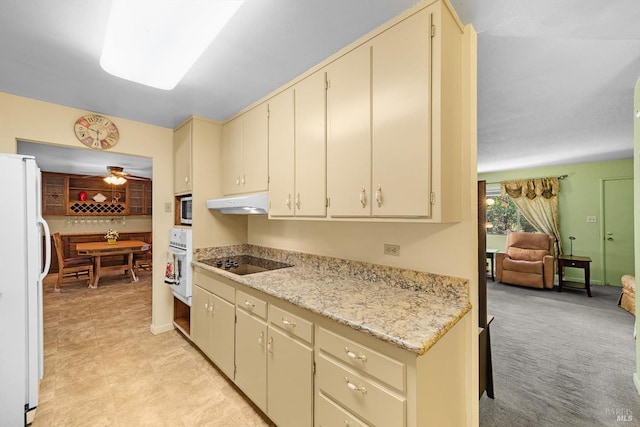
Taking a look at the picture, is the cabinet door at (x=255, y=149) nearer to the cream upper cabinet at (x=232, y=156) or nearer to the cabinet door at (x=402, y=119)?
the cream upper cabinet at (x=232, y=156)

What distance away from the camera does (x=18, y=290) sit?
1623 mm

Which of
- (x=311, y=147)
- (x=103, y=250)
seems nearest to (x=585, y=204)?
(x=311, y=147)

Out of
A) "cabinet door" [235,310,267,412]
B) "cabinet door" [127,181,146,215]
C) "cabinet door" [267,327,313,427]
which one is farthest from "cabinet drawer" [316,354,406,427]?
"cabinet door" [127,181,146,215]

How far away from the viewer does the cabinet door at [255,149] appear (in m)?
2.26

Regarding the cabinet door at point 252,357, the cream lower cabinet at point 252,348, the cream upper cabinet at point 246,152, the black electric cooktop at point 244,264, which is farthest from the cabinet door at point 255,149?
the cabinet door at point 252,357

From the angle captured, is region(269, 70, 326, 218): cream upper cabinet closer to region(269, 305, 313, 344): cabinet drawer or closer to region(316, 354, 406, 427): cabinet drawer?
region(269, 305, 313, 344): cabinet drawer

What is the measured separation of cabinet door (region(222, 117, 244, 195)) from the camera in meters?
2.61

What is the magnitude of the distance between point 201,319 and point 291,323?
1436 mm

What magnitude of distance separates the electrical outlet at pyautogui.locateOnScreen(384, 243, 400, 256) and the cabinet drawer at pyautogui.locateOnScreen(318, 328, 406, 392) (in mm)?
738

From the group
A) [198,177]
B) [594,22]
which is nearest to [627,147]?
[594,22]

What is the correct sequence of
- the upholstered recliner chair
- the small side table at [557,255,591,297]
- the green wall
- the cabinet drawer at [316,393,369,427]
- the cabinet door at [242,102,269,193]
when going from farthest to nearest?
the green wall → the upholstered recliner chair → the small side table at [557,255,591,297] → the cabinet door at [242,102,269,193] → the cabinet drawer at [316,393,369,427]

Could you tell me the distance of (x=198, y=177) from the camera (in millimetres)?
2807

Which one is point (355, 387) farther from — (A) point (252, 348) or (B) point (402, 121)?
(B) point (402, 121)

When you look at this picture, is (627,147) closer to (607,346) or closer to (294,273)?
(607,346)
